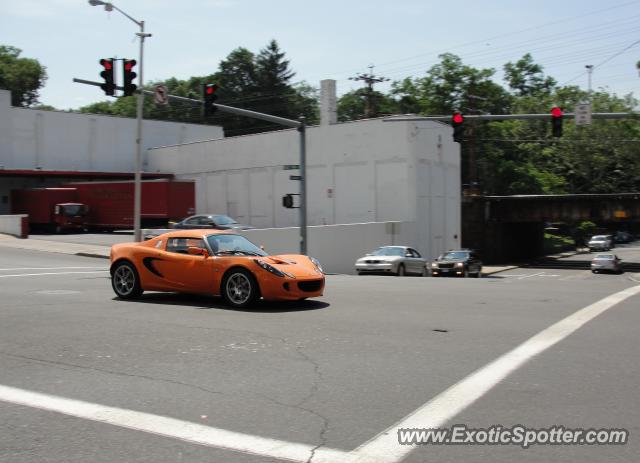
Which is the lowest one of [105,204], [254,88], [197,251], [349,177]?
[197,251]

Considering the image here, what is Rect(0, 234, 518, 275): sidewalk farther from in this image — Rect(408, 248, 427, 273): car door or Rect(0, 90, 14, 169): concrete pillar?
Rect(0, 90, 14, 169): concrete pillar

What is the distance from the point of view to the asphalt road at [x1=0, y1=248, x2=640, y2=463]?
474 cm

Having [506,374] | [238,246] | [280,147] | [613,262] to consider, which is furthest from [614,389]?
[613,262]

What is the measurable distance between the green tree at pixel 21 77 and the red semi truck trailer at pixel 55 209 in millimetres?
68716

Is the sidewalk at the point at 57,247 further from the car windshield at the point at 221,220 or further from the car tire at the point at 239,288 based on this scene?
the car tire at the point at 239,288

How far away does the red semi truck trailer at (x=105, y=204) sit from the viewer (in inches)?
1567

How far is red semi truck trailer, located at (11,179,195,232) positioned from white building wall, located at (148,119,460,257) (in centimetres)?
992

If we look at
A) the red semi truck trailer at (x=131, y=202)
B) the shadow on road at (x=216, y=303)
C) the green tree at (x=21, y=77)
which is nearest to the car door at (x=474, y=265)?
the red semi truck trailer at (x=131, y=202)

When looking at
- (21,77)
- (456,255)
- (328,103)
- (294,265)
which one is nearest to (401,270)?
(456,255)

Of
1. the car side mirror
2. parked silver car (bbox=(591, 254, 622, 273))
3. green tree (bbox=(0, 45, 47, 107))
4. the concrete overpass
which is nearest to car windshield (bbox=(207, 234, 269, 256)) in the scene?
the car side mirror

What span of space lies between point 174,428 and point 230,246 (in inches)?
278

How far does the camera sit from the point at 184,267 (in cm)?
1201

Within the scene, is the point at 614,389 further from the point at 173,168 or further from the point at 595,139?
the point at 595,139

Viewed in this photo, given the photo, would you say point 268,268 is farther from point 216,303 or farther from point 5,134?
point 5,134
